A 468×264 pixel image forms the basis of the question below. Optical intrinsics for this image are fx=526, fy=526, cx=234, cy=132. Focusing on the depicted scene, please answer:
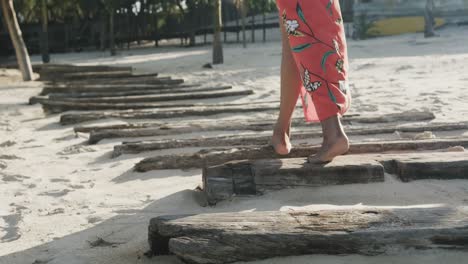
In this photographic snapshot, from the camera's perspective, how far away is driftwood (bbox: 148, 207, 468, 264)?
1776mm

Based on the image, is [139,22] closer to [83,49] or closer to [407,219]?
[83,49]

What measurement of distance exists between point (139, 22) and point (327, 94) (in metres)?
31.9

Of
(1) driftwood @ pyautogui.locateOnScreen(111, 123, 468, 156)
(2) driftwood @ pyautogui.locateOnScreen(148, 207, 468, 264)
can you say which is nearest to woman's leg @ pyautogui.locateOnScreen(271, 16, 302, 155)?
(1) driftwood @ pyautogui.locateOnScreen(111, 123, 468, 156)

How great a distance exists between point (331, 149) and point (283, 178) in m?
0.29

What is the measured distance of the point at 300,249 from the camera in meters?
1.83

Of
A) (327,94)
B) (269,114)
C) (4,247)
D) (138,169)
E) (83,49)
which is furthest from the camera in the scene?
(83,49)

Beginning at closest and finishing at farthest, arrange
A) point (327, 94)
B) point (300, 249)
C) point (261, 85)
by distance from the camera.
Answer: point (300, 249)
point (327, 94)
point (261, 85)

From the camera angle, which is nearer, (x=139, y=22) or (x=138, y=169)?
(x=138, y=169)

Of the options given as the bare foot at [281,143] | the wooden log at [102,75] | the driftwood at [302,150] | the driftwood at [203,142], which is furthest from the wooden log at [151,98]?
the bare foot at [281,143]

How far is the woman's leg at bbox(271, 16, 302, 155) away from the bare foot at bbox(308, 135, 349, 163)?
32cm

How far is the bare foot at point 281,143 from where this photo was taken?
2.96 metres

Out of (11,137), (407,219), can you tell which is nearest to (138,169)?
(407,219)

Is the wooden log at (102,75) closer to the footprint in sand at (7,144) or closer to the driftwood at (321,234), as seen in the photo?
the footprint in sand at (7,144)

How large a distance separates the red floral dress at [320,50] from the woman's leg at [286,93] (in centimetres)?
15
